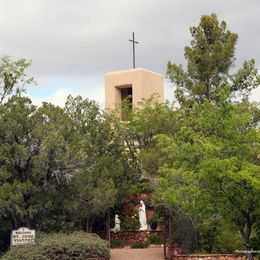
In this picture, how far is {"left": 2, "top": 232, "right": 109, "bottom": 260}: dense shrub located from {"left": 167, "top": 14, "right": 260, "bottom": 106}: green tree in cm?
1174

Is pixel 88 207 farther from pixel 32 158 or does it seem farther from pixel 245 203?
pixel 245 203

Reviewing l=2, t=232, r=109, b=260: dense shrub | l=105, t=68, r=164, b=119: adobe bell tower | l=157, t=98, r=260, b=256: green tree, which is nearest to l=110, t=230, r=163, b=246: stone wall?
l=2, t=232, r=109, b=260: dense shrub

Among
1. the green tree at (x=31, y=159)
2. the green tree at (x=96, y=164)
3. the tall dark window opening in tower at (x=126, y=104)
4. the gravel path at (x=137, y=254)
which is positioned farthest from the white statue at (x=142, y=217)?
the tall dark window opening in tower at (x=126, y=104)

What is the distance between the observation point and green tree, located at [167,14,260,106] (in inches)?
1289

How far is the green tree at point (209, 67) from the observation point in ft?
107

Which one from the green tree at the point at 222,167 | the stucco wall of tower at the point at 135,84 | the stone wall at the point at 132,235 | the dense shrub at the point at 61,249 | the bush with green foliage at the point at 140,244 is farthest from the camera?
the stucco wall of tower at the point at 135,84

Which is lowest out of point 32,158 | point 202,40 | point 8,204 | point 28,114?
point 8,204

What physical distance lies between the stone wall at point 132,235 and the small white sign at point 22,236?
28.0 ft

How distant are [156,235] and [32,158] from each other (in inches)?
343

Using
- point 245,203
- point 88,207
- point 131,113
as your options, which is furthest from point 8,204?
point 131,113

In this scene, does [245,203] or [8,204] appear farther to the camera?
[8,204]

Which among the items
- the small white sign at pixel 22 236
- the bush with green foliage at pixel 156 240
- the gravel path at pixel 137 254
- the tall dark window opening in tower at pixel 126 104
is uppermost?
the tall dark window opening in tower at pixel 126 104

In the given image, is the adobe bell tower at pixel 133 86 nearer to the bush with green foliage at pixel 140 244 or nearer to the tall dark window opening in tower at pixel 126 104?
the tall dark window opening in tower at pixel 126 104

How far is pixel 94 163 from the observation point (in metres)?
27.5
